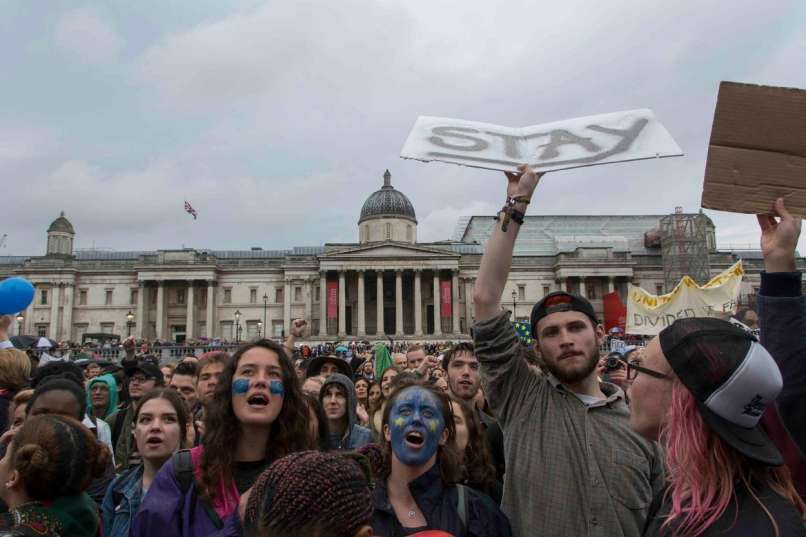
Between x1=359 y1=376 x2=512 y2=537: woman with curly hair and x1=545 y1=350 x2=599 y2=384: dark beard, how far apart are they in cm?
78

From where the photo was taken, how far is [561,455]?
11.9ft

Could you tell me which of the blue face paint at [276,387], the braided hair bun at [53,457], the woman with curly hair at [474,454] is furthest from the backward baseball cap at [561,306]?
the braided hair bun at [53,457]

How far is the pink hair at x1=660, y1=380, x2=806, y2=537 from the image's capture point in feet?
6.77

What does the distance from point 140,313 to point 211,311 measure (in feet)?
24.1

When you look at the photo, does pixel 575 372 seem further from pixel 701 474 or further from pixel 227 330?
pixel 227 330

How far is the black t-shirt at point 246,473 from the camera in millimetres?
3746

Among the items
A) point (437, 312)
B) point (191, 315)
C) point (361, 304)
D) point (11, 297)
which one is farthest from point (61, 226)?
point (11, 297)

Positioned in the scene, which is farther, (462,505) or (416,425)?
(416,425)

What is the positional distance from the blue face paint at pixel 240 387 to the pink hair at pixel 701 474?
265cm

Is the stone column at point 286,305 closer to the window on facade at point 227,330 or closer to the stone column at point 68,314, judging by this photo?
the window on facade at point 227,330

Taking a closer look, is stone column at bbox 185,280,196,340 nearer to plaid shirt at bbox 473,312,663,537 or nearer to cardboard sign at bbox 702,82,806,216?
plaid shirt at bbox 473,312,663,537

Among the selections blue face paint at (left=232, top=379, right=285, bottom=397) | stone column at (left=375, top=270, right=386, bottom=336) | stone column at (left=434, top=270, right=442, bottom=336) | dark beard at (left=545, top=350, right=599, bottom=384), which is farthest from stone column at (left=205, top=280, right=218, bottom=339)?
dark beard at (left=545, top=350, right=599, bottom=384)

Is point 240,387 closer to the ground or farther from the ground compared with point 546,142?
closer to the ground

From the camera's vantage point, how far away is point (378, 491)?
140 inches
